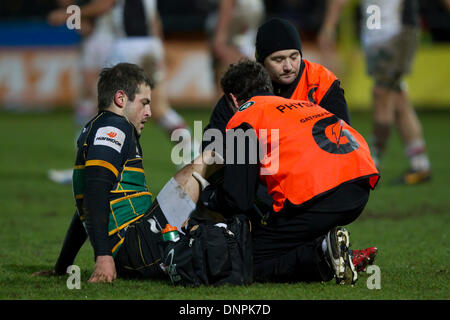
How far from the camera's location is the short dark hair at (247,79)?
14.2 feet

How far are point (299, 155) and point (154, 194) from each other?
3.74m

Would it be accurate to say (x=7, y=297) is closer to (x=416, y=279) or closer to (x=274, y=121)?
(x=274, y=121)

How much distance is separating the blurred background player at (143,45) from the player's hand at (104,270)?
4.54 m

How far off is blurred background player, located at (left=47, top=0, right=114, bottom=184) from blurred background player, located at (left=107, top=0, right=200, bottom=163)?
0.73 feet

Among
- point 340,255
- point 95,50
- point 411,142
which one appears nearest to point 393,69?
point 411,142

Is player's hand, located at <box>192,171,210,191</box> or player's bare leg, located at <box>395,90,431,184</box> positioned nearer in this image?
player's hand, located at <box>192,171,210,191</box>

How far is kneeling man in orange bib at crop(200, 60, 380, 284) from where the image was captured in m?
3.93

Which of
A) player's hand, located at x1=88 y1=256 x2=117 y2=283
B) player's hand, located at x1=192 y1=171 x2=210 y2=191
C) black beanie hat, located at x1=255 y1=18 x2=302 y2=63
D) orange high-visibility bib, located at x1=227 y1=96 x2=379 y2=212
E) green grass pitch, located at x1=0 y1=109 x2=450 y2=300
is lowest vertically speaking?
green grass pitch, located at x1=0 y1=109 x2=450 y2=300

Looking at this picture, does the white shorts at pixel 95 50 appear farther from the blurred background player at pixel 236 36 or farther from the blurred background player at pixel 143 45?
the blurred background player at pixel 236 36

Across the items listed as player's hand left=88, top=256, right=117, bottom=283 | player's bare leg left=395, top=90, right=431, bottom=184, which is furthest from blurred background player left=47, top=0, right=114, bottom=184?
player's hand left=88, top=256, right=117, bottom=283

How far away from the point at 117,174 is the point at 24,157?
6845mm

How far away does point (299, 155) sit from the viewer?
3.95 m

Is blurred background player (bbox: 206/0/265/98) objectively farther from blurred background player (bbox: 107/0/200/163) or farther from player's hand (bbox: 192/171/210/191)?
player's hand (bbox: 192/171/210/191)

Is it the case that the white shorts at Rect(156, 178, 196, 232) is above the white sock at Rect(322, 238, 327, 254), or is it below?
above
